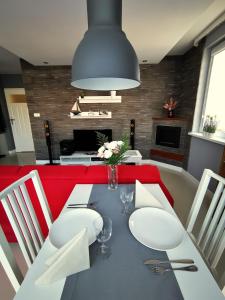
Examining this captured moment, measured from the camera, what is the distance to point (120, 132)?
4.32 meters

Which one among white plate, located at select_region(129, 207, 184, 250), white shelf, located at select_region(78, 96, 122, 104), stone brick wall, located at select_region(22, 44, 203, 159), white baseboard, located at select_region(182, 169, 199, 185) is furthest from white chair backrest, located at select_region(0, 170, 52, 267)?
stone brick wall, located at select_region(22, 44, 203, 159)

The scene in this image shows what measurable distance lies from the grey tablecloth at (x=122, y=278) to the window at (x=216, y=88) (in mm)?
2640

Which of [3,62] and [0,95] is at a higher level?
[3,62]

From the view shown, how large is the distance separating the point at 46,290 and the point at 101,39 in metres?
1.12

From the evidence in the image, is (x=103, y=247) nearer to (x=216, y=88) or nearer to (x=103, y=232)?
(x=103, y=232)

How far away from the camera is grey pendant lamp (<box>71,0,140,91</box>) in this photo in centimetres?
78

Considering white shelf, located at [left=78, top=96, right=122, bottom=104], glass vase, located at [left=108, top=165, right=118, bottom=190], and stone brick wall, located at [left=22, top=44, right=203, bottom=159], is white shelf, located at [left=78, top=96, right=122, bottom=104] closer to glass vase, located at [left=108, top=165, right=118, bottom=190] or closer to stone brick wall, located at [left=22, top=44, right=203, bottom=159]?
stone brick wall, located at [left=22, top=44, right=203, bottom=159]

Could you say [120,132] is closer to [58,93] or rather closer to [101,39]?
[58,93]

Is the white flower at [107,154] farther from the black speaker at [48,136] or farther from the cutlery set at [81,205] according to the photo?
the black speaker at [48,136]

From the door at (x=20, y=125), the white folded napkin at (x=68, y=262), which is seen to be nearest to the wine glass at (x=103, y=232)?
the white folded napkin at (x=68, y=262)

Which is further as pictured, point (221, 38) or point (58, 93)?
point (58, 93)

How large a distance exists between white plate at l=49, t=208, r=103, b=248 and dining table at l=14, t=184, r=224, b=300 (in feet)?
0.12

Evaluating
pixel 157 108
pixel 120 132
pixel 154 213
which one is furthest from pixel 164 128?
pixel 154 213

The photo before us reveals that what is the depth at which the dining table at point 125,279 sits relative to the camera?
0.56m
